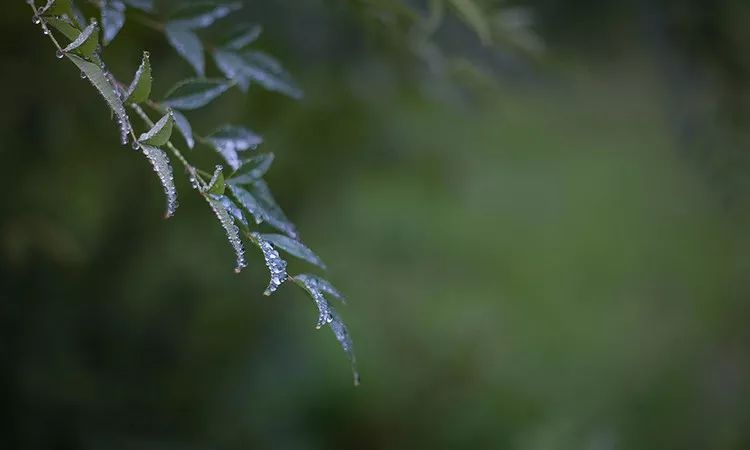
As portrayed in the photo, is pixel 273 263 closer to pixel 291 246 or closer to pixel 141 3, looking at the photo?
pixel 291 246

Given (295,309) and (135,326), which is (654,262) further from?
(135,326)

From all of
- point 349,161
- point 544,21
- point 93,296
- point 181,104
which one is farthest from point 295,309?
point 181,104

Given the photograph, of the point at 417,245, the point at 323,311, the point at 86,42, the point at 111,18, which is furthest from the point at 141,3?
the point at 417,245

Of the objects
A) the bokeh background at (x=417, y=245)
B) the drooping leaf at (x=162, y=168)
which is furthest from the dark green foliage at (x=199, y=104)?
the bokeh background at (x=417, y=245)

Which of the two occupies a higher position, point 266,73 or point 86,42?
point 266,73

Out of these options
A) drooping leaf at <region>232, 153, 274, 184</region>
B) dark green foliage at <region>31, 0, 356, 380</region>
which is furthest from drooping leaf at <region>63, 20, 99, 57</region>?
drooping leaf at <region>232, 153, 274, 184</region>

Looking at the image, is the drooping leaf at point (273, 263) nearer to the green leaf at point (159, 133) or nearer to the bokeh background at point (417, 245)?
the green leaf at point (159, 133)
